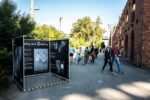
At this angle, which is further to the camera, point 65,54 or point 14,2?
point 14,2

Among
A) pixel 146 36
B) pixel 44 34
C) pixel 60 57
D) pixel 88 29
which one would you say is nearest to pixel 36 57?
pixel 60 57

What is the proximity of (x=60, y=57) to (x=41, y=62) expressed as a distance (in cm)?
155

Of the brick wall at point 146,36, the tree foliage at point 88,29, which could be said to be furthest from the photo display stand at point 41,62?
the tree foliage at point 88,29

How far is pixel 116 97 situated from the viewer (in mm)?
8227

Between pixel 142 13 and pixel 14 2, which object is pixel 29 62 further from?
pixel 142 13

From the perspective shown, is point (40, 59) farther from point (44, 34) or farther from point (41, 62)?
point (44, 34)

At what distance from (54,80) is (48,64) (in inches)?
71.5

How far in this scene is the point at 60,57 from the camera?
39.0 feet

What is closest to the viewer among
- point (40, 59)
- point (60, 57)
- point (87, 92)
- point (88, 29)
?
point (87, 92)

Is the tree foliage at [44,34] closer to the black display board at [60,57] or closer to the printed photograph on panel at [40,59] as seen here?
the printed photograph on panel at [40,59]

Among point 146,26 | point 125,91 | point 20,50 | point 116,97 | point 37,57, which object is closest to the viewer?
point 116,97

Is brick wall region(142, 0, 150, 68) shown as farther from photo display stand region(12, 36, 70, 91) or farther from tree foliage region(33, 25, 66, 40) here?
photo display stand region(12, 36, 70, 91)

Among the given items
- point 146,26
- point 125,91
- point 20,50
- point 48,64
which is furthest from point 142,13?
point 20,50

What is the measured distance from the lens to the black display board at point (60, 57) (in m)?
11.3
